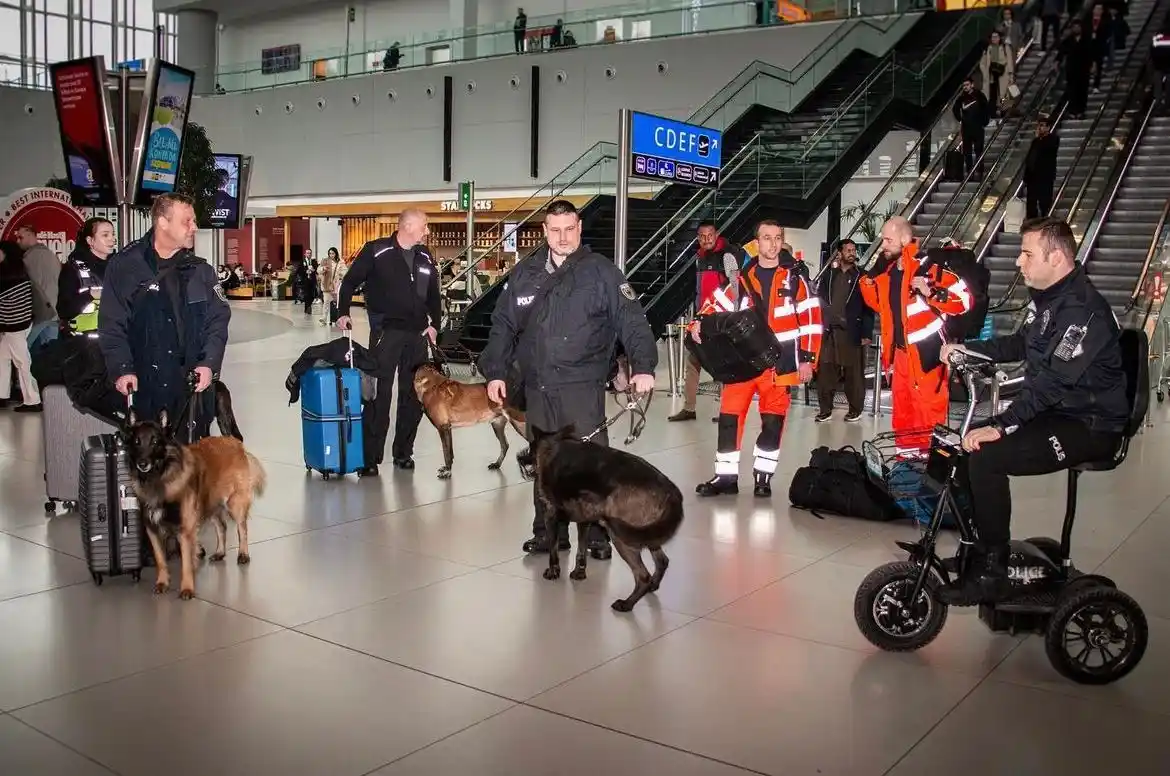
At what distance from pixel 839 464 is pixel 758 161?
10.9 m

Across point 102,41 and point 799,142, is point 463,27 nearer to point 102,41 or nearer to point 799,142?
point 799,142

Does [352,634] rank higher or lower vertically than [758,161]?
lower

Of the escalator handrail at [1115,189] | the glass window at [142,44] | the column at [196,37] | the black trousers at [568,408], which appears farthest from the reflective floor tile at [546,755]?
the glass window at [142,44]

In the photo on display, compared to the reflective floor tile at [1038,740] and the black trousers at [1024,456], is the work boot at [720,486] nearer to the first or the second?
the black trousers at [1024,456]

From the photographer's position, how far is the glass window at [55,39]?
3550 cm

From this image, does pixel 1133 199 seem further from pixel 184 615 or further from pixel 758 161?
pixel 184 615

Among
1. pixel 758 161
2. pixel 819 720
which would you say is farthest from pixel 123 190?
pixel 758 161

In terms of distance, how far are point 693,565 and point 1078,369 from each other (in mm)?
2213

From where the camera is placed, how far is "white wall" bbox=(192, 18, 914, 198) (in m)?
24.1

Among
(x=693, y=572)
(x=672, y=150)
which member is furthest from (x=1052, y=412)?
(x=672, y=150)

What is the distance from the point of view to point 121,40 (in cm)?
3722

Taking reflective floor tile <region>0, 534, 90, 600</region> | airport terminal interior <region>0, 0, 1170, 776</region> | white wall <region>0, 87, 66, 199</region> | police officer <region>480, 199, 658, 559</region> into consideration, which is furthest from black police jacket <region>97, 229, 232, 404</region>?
white wall <region>0, 87, 66, 199</region>

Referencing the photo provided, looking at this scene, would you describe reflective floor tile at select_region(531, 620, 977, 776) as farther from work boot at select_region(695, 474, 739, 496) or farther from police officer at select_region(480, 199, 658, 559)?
work boot at select_region(695, 474, 739, 496)

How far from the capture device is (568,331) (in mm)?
5133
